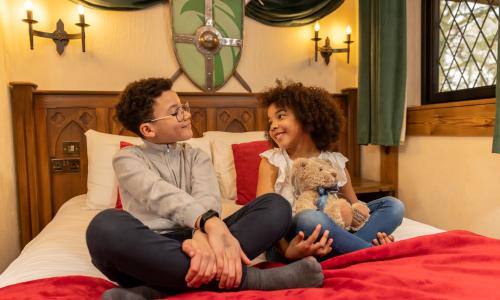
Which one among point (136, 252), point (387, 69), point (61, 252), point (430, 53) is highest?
point (430, 53)

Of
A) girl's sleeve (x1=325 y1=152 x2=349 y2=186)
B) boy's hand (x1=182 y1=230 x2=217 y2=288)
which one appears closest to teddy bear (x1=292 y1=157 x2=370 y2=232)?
girl's sleeve (x1=325 y1=152 x2=349 y2=186)

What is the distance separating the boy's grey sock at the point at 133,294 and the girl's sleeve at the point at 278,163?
0.58 m

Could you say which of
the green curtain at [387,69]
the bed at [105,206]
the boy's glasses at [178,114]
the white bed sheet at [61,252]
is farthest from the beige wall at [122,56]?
the boy's glasses at [178,114]

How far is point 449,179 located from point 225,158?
122cm

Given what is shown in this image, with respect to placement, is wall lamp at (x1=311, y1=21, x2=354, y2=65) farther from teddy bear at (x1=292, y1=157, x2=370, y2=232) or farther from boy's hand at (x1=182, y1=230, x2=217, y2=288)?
boy's hand at (x1=182, y1=230, x2=217, y2=288)

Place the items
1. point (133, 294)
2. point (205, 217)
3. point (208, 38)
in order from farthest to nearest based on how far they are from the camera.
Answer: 1. point (208, 38)
2. point (205, 217)
3. point (133, 294)

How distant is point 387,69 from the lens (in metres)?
2.08

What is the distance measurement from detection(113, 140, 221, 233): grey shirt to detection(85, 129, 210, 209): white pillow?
598mm

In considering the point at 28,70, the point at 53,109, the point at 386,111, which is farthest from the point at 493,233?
the point at 28,70

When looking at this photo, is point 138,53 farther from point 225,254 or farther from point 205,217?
point 225,254

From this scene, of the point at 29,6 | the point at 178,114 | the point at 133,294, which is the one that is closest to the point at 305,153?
the point at 178,114

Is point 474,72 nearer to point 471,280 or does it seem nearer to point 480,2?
point 480,2

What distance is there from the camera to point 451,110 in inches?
72.6

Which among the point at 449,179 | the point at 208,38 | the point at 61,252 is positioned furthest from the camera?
the point at 208,38
